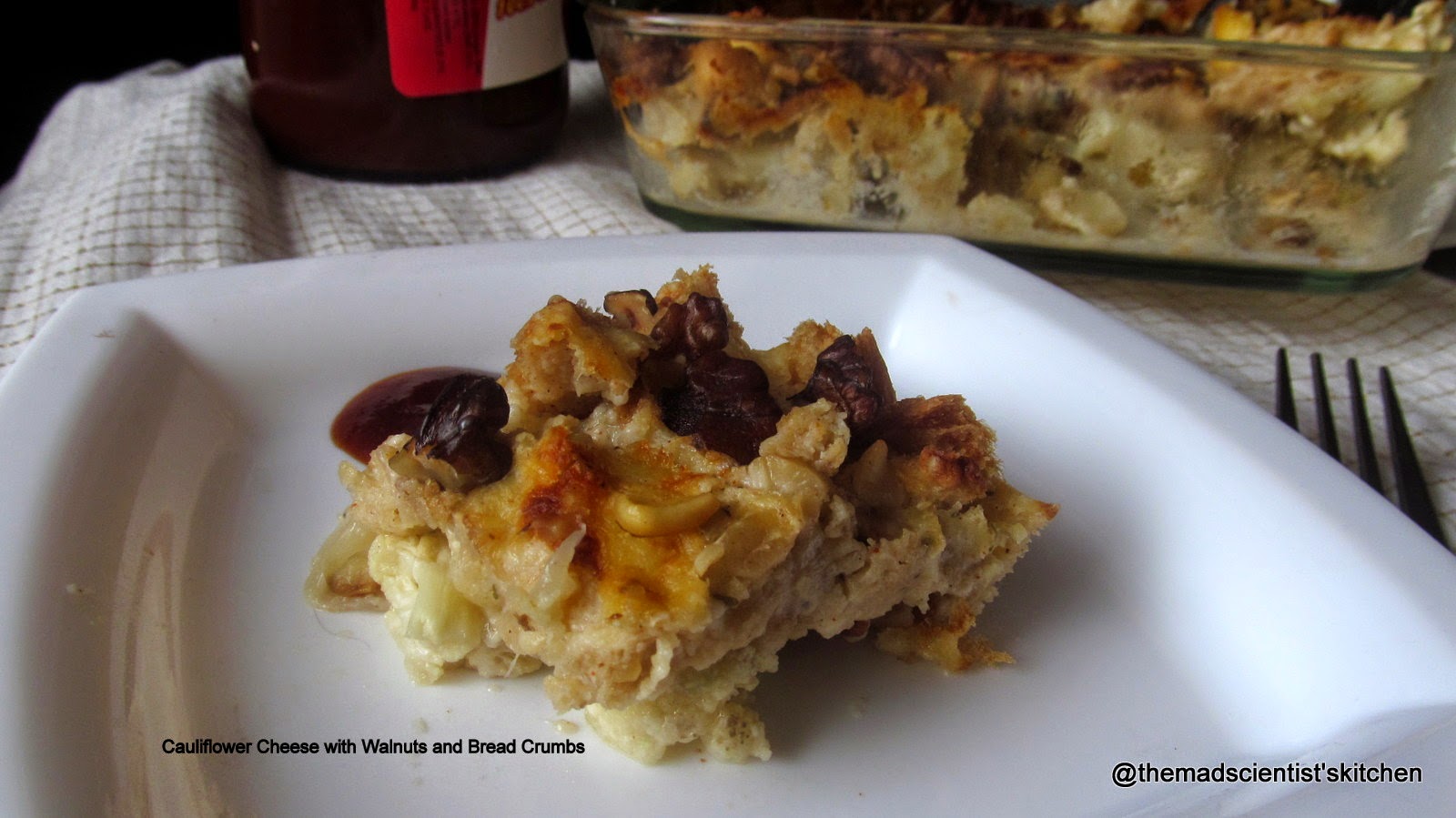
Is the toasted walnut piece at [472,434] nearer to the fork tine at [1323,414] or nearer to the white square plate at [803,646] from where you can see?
the white square plate at [803,646]

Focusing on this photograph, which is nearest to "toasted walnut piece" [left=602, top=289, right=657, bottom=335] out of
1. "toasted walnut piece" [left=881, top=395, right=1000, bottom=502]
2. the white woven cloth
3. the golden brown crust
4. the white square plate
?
the golden brown crust

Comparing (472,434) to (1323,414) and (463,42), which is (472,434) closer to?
(1323,414)

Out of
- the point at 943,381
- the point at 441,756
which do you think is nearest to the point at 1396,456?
the point at 943,381

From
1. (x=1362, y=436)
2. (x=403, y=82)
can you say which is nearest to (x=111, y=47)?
(x=403, y=82)

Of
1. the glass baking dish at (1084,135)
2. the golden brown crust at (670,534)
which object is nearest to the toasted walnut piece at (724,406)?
the golden brown crust at (670,534)

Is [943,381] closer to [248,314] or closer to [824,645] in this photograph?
[824,645]

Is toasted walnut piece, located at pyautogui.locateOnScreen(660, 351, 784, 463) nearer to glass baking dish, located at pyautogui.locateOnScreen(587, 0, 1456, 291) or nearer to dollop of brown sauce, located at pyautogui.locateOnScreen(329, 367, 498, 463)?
dollop of brown sauce, located at pyautogui.locateOnScreen(329, 367, 498, 463)
